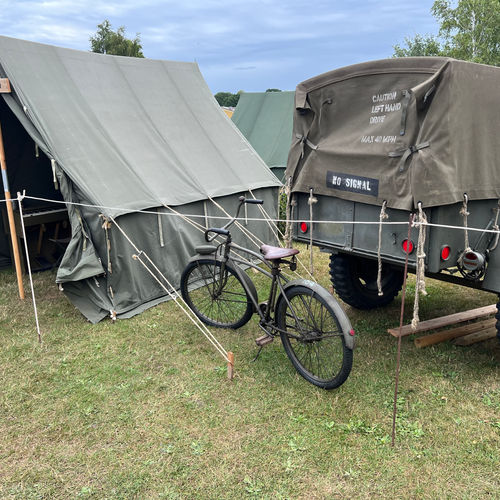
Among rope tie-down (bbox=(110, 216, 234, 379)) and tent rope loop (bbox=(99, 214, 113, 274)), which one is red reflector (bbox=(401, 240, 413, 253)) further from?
tent rope loop (bbox=(99, 214, 113, 274))

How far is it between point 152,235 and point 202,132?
2045 millimetres

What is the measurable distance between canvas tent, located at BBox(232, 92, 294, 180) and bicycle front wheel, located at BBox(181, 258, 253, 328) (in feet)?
18.4

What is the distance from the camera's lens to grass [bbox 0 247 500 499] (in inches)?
101

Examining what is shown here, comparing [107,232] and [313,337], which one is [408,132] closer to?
[313,337]

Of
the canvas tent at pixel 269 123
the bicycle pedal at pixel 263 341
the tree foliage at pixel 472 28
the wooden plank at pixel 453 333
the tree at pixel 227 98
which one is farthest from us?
the tree at pixel 227 98

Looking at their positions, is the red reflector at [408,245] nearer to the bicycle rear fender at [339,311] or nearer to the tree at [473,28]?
the bicycle rear fender at [339,311]

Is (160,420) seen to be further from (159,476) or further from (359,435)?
(359,435)

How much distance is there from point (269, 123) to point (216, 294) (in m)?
7.16

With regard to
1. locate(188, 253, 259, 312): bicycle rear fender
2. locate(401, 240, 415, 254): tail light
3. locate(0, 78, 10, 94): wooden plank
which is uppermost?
locate(0, 78, 10, 94): wooden plank

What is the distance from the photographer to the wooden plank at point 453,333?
4.01 meters

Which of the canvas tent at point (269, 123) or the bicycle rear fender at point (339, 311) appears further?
the canvas tent at point (269, 123)

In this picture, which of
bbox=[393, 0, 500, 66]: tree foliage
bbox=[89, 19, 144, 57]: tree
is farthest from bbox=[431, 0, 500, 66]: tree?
bbox=[89, 19, 144, 57]: tree

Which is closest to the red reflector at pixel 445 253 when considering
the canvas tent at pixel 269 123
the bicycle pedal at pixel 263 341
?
the bicycle pedal at pixel 263 341

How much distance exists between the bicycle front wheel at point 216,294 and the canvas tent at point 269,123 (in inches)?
221
